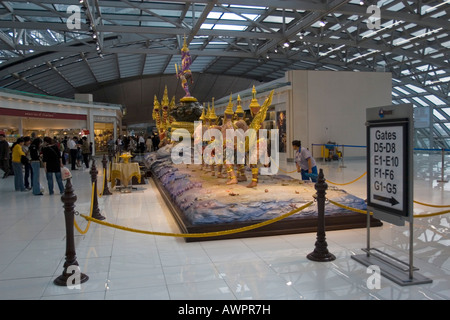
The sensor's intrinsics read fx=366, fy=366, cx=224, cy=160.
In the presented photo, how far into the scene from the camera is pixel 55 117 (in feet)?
74.4

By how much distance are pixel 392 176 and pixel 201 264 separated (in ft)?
7.75

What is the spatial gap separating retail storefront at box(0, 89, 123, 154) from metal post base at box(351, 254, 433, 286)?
1515 centimetres

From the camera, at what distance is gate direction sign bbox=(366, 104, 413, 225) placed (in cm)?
372

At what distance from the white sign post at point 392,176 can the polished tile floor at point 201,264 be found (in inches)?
9.1

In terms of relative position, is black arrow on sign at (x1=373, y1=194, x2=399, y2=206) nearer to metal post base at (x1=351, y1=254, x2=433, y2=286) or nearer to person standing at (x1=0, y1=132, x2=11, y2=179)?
metal post base at (x1=351, y1=254, x2=433, y2=286)

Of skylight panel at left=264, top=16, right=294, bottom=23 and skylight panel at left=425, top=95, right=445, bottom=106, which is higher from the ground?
skylight panel at left=264, top=16, right=294, bottom=23

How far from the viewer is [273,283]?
373 cm

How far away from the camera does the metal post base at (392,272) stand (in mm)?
3682

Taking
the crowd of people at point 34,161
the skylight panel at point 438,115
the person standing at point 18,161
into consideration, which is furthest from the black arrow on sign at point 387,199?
the skylight panel at point 438,115

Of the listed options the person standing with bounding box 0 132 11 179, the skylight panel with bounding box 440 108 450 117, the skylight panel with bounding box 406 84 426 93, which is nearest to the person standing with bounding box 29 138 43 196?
the person standing with bounding box 0 132 11 179

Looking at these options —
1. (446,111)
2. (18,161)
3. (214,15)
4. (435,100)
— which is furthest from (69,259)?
(435,100)

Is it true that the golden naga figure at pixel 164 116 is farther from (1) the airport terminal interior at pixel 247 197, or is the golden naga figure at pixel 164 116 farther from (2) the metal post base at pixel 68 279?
(2) the metal post base at pixel 68 279

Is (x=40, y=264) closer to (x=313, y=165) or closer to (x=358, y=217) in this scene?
(x=358, y=217)
